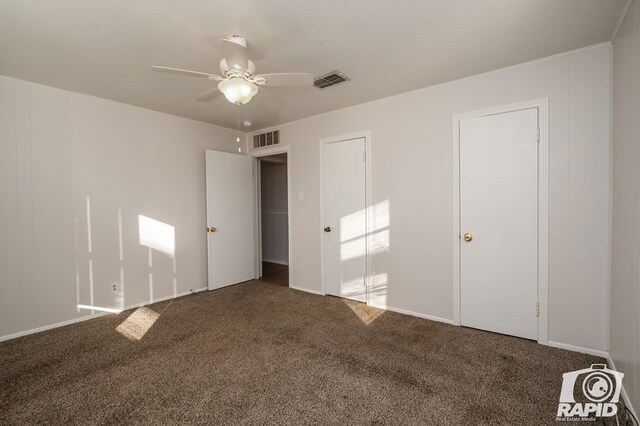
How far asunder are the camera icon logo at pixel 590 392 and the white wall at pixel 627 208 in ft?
0.35

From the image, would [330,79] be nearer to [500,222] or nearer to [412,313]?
[500,222]

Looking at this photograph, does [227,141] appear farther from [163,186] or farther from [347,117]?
[347,117]

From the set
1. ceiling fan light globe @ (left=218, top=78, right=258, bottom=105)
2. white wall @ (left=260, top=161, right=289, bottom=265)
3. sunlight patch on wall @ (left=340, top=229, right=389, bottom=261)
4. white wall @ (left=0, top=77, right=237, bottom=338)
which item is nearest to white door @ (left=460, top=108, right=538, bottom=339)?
sunlight patch on wall @ (left=340, top=229, right=389, bottom=261)

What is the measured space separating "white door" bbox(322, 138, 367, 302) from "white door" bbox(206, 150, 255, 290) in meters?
1.50

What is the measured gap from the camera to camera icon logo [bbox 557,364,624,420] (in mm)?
1798

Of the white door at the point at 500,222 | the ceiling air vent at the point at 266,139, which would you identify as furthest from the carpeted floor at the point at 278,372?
the ceiling air vent at the point at 266,139

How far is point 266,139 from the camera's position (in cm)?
480

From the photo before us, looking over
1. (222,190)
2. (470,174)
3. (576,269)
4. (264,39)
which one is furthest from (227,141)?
(576,269)

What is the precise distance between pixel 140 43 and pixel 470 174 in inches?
121

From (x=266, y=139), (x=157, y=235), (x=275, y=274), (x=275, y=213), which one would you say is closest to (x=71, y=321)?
(x=157, y=235)

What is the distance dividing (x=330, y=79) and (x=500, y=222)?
213 cm

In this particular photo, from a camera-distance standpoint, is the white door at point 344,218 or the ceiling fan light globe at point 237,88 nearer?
the ceiling fan light globe at point 237,88

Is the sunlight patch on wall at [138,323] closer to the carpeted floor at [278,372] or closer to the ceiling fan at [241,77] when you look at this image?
the carpeted floor at [278,372]

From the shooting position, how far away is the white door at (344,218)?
377cm
